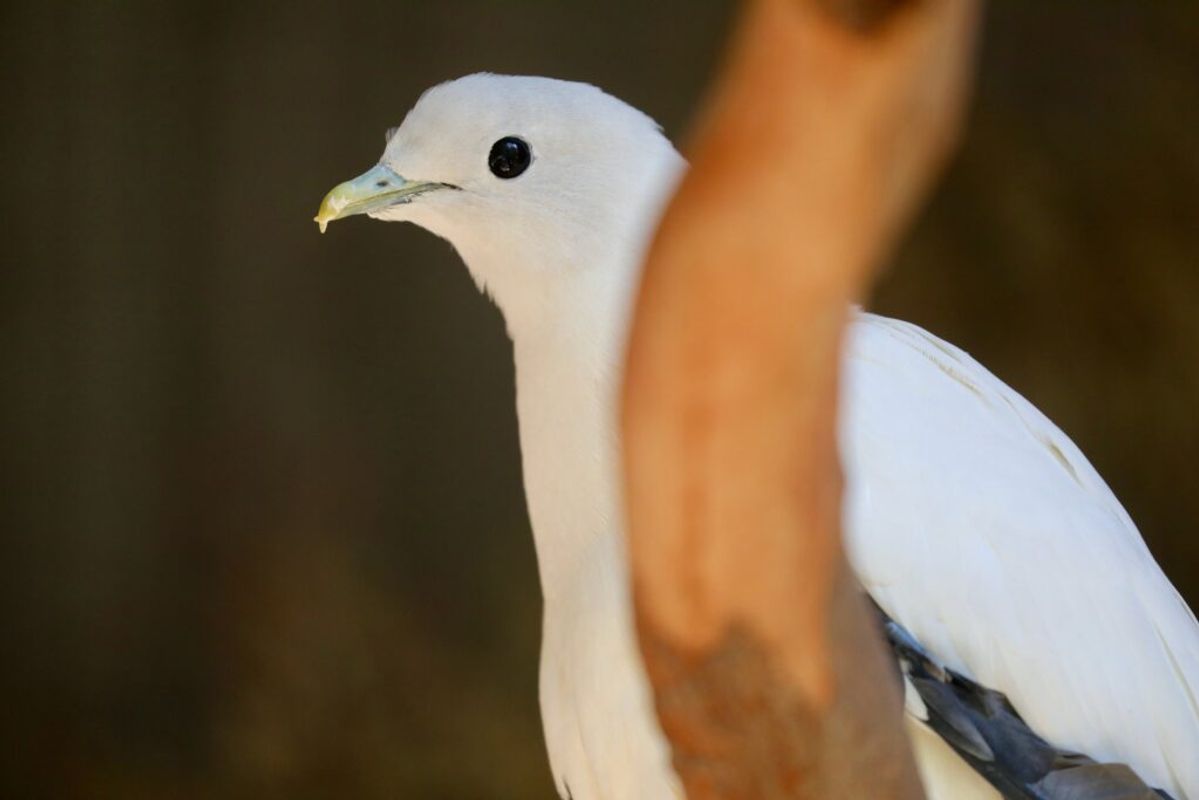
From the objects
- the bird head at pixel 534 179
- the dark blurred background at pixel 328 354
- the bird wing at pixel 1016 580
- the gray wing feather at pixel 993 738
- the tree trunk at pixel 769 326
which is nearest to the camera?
the tree trunk at pixel 769 326

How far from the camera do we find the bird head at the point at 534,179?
1254 millimetres

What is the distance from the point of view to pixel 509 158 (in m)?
1.27

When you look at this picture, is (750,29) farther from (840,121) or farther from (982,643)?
(982,643)

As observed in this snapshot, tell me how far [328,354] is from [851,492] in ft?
6.56

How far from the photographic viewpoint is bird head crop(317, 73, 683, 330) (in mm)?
1254

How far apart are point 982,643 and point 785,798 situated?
2.57 feet

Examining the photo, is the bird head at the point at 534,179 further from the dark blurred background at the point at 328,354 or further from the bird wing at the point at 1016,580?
the dark blurred background at the point at 328,354

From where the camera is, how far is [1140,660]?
116 cm

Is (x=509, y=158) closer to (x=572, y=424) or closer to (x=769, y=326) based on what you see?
(x=572, y=424)

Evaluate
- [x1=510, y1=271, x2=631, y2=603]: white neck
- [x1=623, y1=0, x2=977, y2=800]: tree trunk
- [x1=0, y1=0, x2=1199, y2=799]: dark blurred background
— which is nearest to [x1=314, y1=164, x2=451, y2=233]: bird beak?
[x1=510, y1=271, x2=631, y2=603]: white neck

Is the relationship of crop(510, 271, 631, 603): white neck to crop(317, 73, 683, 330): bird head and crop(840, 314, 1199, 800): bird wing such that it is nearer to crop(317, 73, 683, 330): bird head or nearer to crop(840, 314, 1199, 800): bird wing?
crop(317, 73, 683, 330): bird head

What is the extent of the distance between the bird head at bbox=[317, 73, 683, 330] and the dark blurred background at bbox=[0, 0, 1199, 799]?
1.71 m

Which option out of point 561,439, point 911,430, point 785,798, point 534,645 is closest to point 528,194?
point 561,439

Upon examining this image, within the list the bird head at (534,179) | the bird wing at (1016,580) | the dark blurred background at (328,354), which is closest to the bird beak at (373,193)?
the bird head at (534,179)
